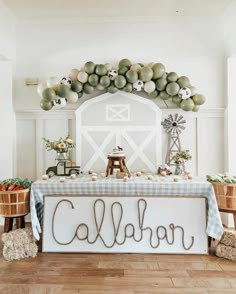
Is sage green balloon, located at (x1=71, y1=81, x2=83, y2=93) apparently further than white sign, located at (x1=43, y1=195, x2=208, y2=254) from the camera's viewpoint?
Yes

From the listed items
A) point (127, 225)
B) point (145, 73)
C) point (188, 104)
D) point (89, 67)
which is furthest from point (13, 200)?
point (188, 104)

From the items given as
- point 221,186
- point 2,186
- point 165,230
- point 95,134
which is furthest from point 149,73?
point 2,186

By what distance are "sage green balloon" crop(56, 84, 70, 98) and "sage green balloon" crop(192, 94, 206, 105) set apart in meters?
1.63

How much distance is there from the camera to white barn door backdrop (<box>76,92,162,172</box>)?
166 inches

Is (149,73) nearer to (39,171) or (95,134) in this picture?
(95,134)

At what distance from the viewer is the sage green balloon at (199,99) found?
410 cm

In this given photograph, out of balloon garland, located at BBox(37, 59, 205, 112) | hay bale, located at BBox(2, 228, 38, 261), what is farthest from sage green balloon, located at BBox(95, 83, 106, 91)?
hay bale, located at BBox(2, 228, 38, 261)

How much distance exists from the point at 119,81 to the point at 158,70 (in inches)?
20.0

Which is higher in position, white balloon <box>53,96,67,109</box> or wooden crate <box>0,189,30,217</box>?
white balloon <box>53,96,67,109</box>

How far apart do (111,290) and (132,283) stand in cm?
21

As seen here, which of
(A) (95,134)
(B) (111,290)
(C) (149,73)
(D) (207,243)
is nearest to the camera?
(B) (111,290)

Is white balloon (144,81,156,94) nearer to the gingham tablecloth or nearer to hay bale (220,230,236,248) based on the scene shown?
the gingham tablecloth

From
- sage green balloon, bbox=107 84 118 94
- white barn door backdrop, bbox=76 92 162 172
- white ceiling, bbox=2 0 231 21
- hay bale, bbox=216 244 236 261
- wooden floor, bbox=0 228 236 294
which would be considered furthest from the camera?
white barn door backdrop, bbox=76 92 162 172

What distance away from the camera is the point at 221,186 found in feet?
11.5
